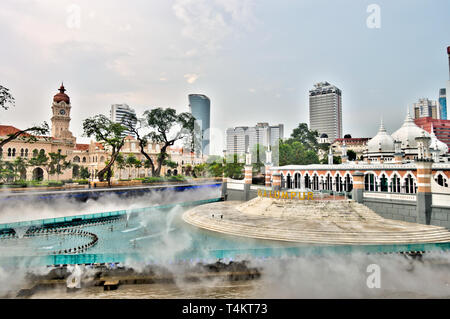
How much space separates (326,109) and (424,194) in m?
145

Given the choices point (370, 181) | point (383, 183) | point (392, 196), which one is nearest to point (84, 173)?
point (370, 181)

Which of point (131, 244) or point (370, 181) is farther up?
point (370, 181)

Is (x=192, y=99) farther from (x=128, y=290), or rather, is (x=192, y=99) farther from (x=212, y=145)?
(x=128, y=290)

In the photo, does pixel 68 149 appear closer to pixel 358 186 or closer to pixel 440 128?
pixel 358 186

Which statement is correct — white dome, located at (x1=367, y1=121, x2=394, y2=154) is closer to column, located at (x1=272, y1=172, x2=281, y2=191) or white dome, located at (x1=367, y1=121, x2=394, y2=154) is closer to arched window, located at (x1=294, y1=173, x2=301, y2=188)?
arched window, located at (x1=294, y1=173, x2=301, y2=188)

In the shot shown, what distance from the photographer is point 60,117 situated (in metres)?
64.1

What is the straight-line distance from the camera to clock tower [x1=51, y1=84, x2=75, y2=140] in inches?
2522

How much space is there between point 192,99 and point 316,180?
150802 millimetres

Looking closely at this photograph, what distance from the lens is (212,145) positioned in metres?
77.8

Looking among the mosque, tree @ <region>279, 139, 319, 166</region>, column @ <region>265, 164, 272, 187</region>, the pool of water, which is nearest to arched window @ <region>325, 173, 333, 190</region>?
the mosque

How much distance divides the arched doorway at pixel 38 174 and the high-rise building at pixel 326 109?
132351mm

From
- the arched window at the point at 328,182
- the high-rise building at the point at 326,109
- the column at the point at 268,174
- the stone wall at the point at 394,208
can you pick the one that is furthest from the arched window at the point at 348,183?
A: the high-rise building at the point at 326,109
